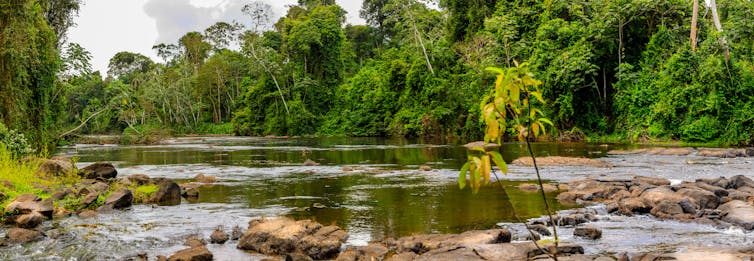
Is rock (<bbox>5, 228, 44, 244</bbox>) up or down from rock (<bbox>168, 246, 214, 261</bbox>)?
up

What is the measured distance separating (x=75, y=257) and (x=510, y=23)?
3715cm

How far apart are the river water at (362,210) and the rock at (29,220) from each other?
230 millimetres

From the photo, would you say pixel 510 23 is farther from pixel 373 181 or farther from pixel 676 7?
pixel 373 181

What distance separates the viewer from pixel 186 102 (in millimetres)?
79500

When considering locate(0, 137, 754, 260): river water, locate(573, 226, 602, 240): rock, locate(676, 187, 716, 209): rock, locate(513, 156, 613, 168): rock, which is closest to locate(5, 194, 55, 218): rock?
locate(0, 137, 754, 260): river water

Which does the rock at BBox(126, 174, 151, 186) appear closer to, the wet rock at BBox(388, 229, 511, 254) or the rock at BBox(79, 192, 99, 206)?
the rock at BBox(79, 192, 99, 206)

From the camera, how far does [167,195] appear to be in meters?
14.7

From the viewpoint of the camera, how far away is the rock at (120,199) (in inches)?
515

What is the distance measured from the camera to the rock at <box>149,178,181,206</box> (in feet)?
47.0

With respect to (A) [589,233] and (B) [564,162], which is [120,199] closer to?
(A) [589,233]

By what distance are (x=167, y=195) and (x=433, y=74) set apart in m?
38.4

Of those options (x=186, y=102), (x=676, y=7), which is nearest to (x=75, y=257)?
(x=676, y=7)

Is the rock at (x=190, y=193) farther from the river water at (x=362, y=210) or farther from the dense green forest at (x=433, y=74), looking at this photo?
the dense green forest at (x=433, y=74)

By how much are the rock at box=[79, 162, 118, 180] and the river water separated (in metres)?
2.31
